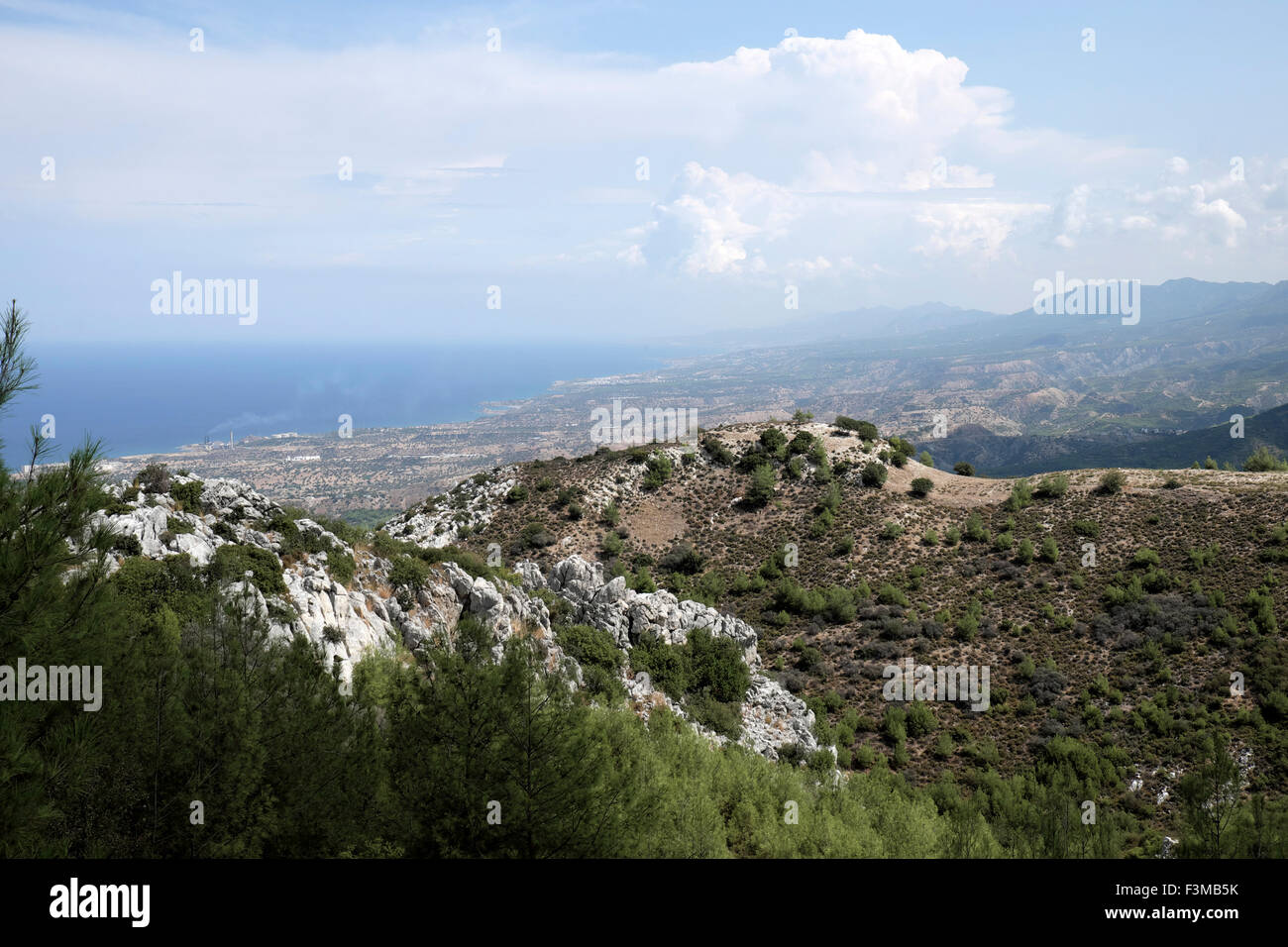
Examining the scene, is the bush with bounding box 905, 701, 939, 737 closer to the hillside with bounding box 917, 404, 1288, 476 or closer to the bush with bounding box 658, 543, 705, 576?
the bush with bounding box 658, 543, 705, 576

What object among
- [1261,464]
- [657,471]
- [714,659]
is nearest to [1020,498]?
[1261,464]

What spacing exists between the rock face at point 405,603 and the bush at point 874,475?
17317mm

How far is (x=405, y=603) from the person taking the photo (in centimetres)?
2005

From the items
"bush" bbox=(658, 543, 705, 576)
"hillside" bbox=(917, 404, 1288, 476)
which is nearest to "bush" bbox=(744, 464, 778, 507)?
"bush" bbox=(658, 543, 705, 576)

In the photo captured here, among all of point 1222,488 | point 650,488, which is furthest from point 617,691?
point 1222,488

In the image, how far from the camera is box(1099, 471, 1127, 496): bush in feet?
120

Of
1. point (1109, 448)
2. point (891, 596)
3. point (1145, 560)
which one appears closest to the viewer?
point (1145, 560)

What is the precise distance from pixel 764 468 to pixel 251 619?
1335 inches

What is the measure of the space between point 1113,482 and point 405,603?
37.0m

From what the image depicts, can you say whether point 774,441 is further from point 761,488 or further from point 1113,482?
point 1113,482

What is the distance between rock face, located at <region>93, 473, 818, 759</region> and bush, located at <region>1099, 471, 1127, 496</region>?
23.3 m

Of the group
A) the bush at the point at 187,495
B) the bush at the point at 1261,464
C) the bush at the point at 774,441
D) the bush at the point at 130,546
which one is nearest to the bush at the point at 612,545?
the bush at the point at 774,441

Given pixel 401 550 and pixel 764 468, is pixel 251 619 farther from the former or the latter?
pixel 764 468

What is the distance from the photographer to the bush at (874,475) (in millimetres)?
41188
